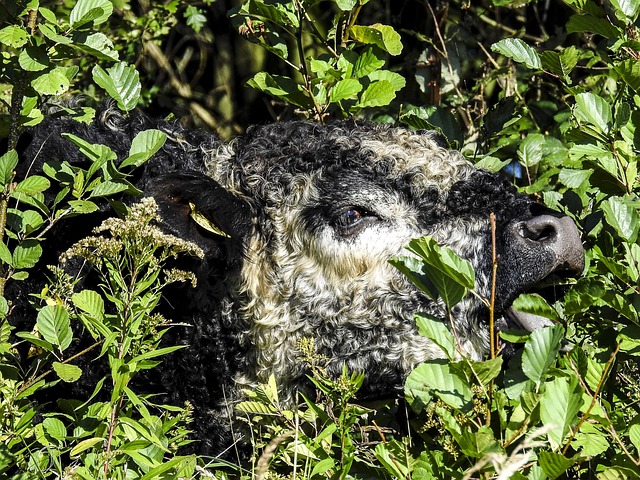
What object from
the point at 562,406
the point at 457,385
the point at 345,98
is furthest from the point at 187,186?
the point at 562,406

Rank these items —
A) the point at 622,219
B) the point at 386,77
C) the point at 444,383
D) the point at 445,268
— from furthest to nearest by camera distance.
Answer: the point at 386,77
the point at 622,219
the point at 444,383
the point at 445,268

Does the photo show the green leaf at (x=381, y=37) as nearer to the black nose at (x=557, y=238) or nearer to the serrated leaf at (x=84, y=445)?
the black nose at (x=557, y=238)

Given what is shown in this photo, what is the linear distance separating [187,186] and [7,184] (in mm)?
711

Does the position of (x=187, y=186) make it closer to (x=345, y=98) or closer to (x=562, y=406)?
(x=345, y=98)

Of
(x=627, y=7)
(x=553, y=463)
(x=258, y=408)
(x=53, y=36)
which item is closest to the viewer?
(x=553, y=463)

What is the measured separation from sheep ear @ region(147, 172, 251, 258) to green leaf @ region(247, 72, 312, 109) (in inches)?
31.5

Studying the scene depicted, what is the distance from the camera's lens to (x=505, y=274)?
3.54m

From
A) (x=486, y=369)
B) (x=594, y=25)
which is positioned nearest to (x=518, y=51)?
(x=594, y=25)

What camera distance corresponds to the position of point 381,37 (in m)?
4.45

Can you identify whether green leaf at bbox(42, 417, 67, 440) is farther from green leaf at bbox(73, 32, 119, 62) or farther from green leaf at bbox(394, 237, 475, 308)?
green leaf at bbox(73, 32, 119, 62)

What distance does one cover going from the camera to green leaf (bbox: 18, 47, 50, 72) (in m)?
3.38

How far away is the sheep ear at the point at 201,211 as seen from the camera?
149 inches

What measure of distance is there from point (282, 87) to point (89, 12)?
4.52 feet

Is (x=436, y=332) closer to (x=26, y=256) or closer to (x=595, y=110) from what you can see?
(x=595, y=110)
